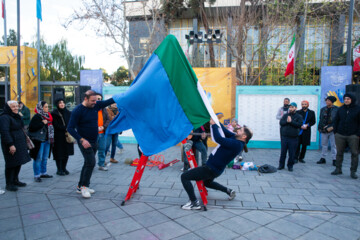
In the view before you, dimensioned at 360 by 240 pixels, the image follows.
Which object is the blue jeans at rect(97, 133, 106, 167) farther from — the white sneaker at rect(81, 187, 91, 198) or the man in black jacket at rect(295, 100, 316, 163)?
the man in black jacket at rect(295, 100, 316, 163)

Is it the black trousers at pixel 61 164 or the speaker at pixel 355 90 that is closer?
the black trousers at pixel 61 164

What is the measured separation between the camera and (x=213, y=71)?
10.0m

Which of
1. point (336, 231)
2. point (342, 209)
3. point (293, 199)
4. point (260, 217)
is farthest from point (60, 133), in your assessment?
point (342, 209)

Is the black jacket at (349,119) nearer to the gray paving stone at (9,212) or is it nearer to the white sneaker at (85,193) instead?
the white sneaker at (85,193)

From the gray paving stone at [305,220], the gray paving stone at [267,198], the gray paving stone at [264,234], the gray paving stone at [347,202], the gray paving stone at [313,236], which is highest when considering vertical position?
the gray paving stone at [313,236]

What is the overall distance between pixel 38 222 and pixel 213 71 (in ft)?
26.0

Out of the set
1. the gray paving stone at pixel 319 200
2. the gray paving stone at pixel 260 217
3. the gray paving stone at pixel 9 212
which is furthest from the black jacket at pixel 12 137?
the gray paving stone at pixel 319 200

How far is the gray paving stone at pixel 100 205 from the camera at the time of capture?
13.9ft

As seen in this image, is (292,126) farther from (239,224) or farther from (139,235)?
(139,235)

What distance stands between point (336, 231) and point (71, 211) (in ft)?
12.9

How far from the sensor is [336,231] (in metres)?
3.44

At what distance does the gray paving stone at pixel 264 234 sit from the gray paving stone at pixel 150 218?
123 centimetres

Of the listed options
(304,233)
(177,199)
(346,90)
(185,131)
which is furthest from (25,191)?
(346,90)

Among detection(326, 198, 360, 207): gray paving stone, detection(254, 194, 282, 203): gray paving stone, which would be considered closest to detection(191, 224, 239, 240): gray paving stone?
detection(254, 194, 282, 203): gray paving stone
